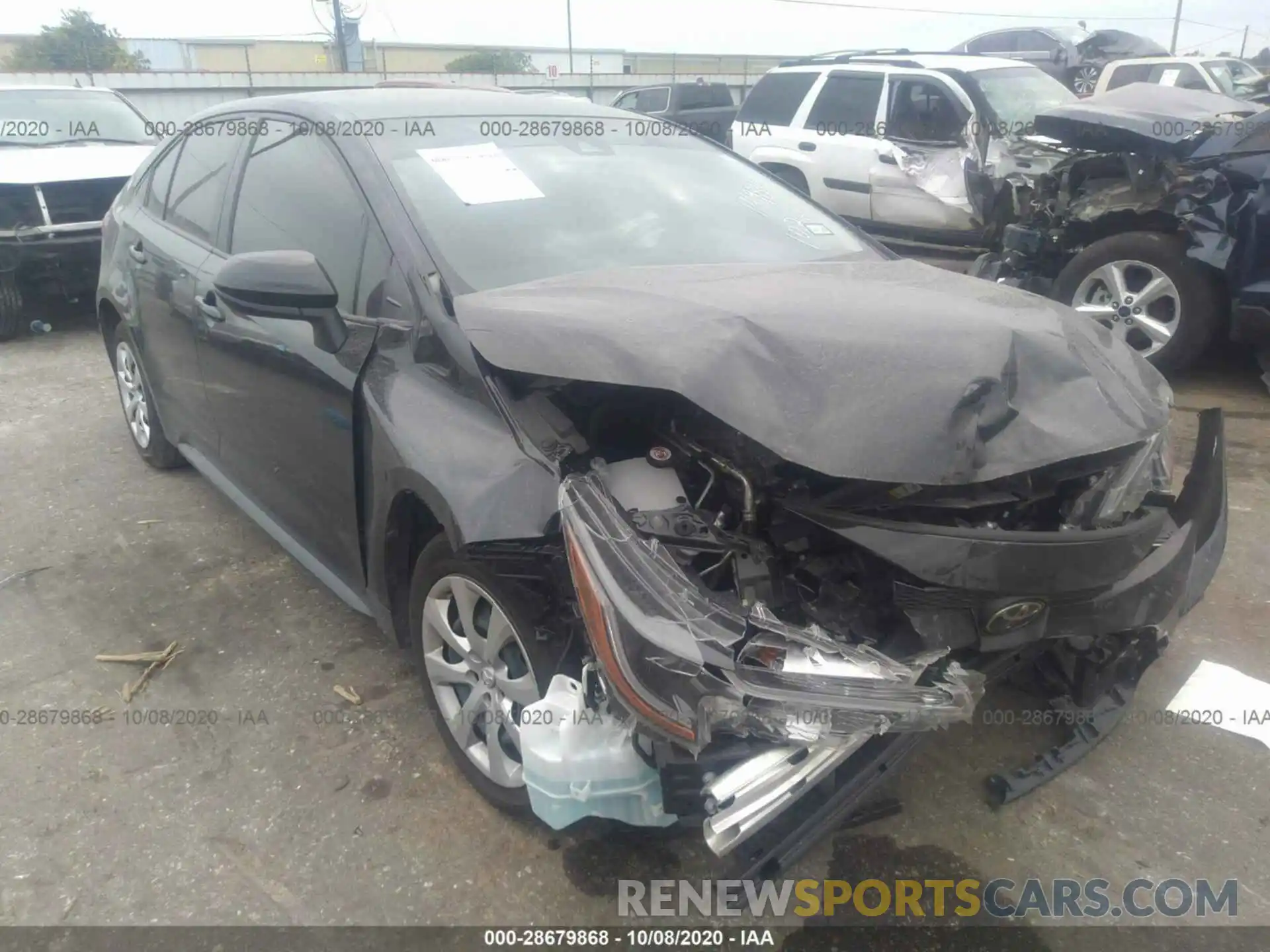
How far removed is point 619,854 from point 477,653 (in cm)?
62

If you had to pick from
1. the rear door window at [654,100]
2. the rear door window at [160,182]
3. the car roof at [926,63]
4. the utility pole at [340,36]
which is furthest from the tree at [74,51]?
the rear door window at [160,182]

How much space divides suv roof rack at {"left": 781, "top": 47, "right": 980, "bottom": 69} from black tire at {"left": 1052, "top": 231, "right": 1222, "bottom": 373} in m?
3.61

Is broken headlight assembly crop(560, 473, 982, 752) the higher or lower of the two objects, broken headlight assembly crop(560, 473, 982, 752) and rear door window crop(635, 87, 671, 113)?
the lower

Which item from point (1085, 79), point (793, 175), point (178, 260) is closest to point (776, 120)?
point (793, 175)

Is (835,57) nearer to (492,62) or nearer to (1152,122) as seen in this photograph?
(1152,122)

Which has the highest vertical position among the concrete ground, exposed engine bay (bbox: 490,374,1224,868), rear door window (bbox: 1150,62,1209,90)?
rear door window (bbox: 1150,62,1209,90)

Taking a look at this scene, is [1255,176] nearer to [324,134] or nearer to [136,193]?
[324,134]

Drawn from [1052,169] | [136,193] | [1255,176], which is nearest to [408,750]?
[136,193]

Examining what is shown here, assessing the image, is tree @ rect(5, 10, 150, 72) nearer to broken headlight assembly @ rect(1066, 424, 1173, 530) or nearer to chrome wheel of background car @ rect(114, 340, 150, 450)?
chrome wheel of background car @ rect(114, 340, 150, 450)

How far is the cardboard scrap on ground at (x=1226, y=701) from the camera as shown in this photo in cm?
277

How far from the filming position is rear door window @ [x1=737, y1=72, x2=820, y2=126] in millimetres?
9164

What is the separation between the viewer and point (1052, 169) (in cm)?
629

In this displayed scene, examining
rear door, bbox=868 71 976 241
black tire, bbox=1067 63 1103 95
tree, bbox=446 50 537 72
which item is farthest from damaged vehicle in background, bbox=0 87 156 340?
tree, bbox=446 50 537 72

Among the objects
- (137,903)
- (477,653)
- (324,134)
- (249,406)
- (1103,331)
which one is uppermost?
(324,134)
